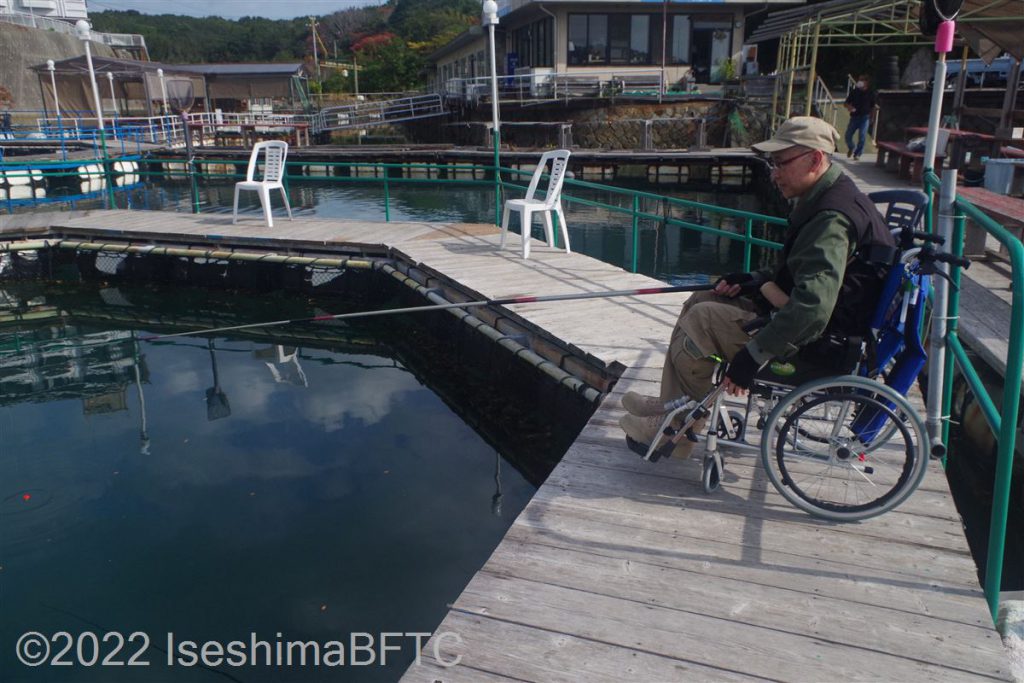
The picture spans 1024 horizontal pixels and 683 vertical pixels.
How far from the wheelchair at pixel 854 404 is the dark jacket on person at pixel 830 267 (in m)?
0.07

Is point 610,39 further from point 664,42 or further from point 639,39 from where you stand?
point 664,42

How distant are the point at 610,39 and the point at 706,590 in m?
27.9

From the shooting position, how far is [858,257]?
2.65m

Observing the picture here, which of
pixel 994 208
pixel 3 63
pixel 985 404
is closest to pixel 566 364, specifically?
pixel 985 404

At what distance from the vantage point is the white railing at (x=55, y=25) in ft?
149

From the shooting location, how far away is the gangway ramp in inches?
1240

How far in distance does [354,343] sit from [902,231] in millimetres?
6573

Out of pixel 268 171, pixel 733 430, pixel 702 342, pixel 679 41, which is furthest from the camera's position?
pixel 679 41

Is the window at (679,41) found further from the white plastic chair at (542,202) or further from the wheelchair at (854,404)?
the wheelchair at (854,404)

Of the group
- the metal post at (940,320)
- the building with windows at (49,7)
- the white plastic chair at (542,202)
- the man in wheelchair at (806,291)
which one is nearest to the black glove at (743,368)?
the man in wheelchair at (806,291)

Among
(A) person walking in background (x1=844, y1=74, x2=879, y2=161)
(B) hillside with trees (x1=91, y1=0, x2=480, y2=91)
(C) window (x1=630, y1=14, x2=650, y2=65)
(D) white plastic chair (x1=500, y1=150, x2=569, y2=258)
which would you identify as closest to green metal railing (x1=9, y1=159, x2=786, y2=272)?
(D) white plastic chair (x1=500, y1=150, x2=569, y2=258)

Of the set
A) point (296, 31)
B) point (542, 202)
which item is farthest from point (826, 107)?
point (296, 31)

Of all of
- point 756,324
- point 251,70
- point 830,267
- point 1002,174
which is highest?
point 251,70

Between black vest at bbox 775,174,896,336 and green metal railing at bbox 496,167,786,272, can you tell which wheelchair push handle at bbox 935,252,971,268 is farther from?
green metal railing at bbox 496,167,786,272
